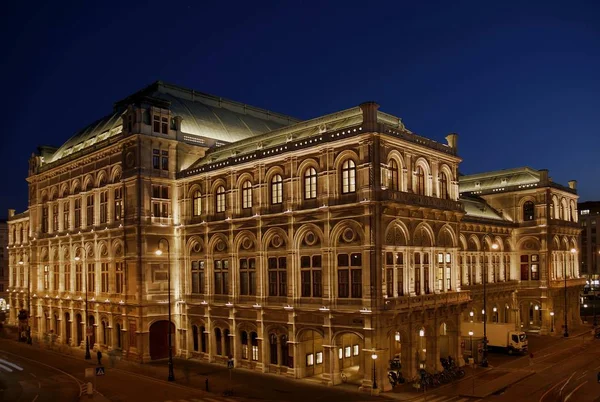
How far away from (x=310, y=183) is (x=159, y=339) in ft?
80.6

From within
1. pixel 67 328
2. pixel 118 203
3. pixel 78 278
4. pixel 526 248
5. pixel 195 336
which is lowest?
pixel 67 328

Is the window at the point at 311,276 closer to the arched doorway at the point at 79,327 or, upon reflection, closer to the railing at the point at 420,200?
the railing at the point at 420,200

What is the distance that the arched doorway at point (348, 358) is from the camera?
45.9 meters

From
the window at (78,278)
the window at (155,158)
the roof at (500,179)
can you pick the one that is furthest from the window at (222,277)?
the roof at (500,179)

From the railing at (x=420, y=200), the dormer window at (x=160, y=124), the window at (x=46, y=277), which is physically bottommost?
the window at (x=46, y=277)

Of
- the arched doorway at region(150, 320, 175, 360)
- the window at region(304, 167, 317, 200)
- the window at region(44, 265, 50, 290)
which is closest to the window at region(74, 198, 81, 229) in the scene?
the window at region(44, 265, 50, 290)

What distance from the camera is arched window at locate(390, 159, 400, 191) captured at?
151 feet

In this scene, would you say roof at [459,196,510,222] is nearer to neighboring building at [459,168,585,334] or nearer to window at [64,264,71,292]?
neighboring building at [459,168,585,334]

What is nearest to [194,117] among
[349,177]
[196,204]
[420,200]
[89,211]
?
[196,204]

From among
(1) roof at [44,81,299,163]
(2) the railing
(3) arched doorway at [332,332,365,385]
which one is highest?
(1) roof at [44,81,299,163]

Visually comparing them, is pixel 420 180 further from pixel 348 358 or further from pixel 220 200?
pixel 220 200

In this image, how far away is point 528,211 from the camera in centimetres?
7675

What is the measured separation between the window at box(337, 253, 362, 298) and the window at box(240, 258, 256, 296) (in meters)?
10.5

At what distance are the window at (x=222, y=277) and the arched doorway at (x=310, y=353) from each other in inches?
430
